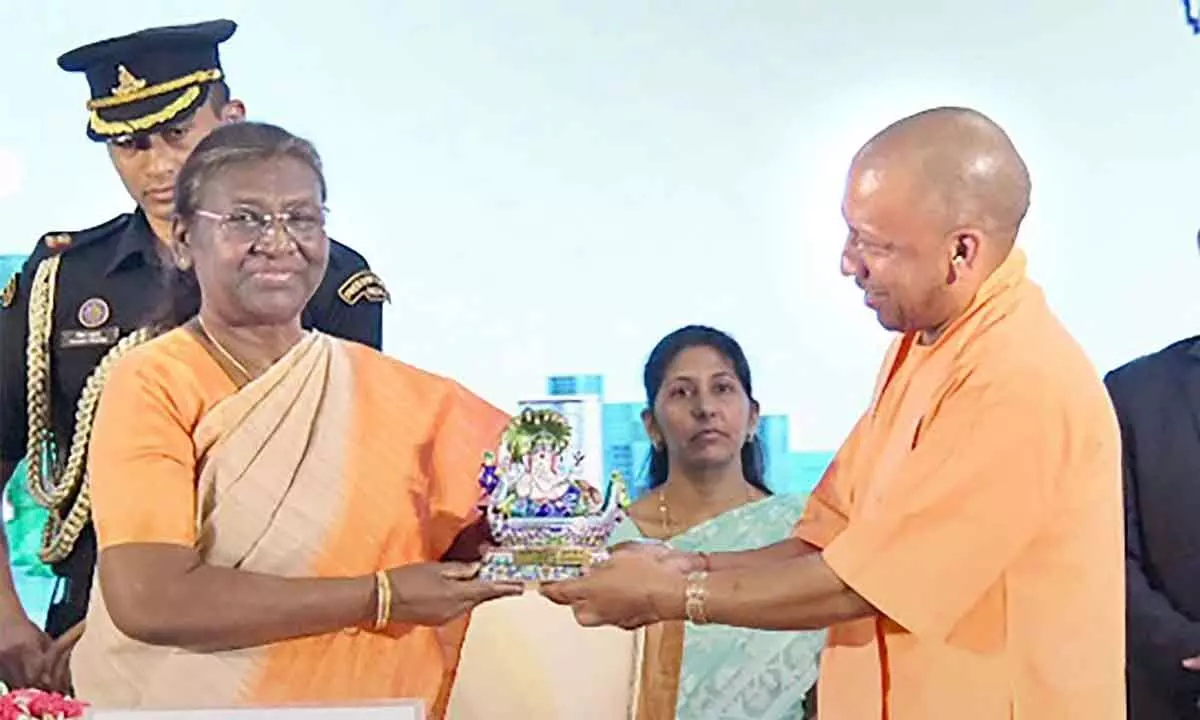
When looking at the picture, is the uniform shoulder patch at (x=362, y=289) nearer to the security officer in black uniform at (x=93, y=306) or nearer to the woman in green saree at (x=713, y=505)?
the security officer in black uniform at (x=93, y=306)

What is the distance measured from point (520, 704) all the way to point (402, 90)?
1031 millimetres

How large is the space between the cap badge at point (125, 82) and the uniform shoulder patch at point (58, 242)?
25 cm

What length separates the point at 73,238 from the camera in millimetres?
2691

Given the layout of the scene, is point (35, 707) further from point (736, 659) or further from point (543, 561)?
point (736, 659)

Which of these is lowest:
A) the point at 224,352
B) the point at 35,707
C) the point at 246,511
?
the point at 35,707

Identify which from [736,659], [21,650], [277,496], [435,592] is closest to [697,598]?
[736,659]

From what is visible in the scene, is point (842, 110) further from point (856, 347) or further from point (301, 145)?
point (301, 145)

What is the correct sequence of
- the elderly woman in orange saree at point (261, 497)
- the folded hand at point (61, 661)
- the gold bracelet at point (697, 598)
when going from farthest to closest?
the folded hand at point (61, 661), the elderly woman in orange saree at point (261, 497), the gold bracelet at point (697, 598)

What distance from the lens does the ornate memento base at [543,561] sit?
7.79 feet

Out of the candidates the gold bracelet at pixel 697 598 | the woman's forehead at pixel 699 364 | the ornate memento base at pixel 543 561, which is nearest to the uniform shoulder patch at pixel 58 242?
the ornate memento base at pixel 543 561

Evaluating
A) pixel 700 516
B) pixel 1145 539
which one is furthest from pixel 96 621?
pixel 1145 539

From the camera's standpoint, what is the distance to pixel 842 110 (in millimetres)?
2635

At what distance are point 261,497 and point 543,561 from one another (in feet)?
1.56

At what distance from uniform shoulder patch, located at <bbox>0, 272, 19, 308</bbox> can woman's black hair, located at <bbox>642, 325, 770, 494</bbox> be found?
1055 millimetres
